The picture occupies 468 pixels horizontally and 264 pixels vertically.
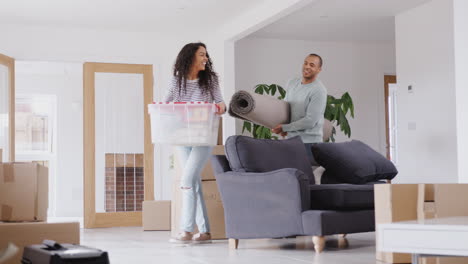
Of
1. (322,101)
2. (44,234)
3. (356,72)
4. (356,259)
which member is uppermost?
(356,72)

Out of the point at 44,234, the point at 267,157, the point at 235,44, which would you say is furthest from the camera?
the point at 235,44

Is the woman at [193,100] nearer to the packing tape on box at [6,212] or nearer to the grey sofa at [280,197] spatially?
the grey sofa at [280,197]

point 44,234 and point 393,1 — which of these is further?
point 393,1

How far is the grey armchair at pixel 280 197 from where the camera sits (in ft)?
13.2

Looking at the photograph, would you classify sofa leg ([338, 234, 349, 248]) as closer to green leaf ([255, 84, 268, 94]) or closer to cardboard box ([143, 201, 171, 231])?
cardboard box ([143, 201, 171, 231])

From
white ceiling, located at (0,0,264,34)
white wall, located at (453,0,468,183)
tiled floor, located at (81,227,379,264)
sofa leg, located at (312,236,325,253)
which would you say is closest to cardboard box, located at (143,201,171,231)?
tiled floor, located at (81,227,379,264)

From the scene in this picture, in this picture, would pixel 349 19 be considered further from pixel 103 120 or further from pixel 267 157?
pixel 267 157

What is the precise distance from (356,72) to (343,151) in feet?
16.2

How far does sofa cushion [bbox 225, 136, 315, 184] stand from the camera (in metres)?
4.36

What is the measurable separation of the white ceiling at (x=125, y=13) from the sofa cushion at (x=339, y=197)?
10.4 ft

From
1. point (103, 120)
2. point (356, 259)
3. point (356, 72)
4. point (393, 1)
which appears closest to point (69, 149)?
point (103, 120)

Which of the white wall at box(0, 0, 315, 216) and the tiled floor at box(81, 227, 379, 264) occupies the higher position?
the white wall at box(0, 0, 315, 216)

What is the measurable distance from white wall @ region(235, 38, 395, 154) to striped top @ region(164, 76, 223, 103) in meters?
4.29

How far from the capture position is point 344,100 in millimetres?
8195
